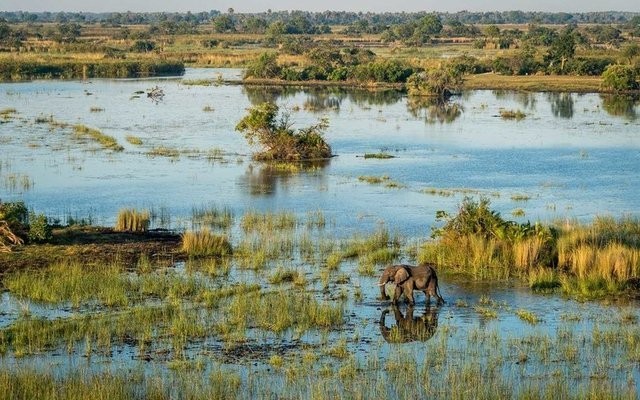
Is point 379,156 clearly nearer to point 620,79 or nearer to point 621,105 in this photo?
point 621,105

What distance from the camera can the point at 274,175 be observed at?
32.9 meters

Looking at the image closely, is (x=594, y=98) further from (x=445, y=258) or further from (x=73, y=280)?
(x=73, y=280)

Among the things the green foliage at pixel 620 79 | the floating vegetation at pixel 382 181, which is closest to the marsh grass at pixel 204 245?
the floating vegetation at pixel 382 181

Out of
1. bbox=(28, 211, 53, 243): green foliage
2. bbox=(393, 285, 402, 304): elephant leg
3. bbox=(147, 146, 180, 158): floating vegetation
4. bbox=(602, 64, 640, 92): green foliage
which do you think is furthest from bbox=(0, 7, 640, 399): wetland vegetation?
bbox=(602, 64, 640, 92): green foliage

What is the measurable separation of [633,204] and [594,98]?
3493 cm

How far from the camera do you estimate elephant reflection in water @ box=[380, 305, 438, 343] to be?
49.5 ft

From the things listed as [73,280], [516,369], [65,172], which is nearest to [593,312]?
[516,369]

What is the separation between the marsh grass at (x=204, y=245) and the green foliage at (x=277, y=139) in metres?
14.8

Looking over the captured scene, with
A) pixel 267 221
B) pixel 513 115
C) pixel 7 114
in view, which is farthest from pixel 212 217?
pixel 513 115

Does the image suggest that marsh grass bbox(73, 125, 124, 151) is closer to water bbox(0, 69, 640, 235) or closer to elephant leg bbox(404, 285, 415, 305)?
water bbox(0, 69, 640, 235)

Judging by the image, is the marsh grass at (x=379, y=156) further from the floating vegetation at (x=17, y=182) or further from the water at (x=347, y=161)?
the floating vegetation at (x=17, y=182)

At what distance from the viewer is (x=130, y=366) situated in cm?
1345

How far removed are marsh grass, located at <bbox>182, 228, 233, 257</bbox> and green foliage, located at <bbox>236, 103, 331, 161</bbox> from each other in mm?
14843

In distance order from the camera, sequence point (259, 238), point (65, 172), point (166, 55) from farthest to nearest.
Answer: point (166, 55) → point (65, 172) → point (259, 238)
